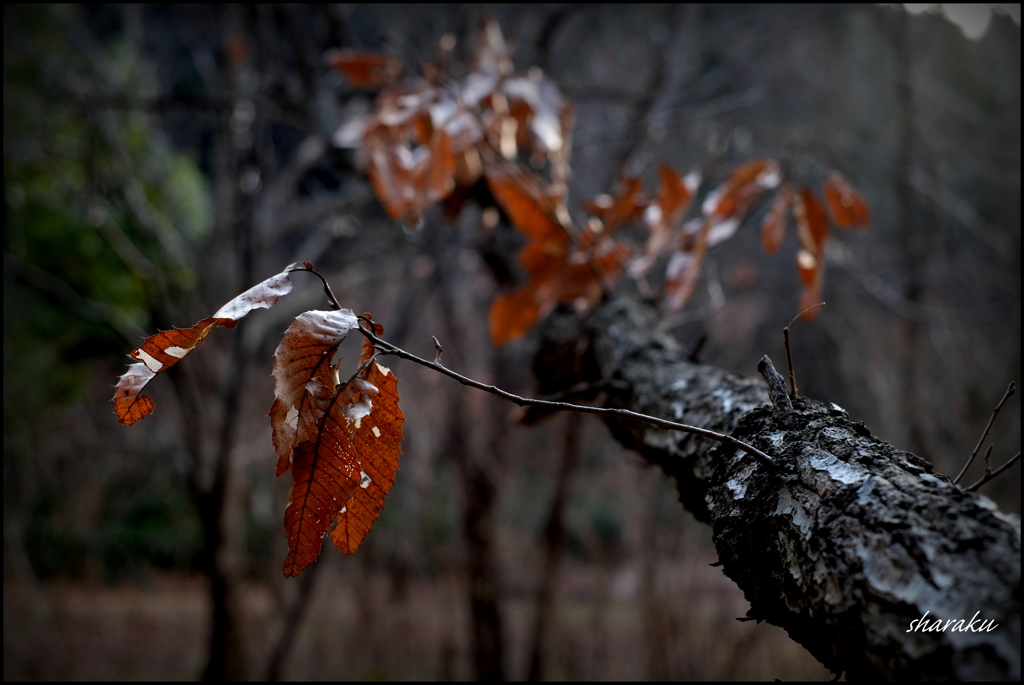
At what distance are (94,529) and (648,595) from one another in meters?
4.47

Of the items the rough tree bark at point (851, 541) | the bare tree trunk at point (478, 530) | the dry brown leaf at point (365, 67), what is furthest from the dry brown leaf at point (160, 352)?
the bare tree trunk at point (478, 530)

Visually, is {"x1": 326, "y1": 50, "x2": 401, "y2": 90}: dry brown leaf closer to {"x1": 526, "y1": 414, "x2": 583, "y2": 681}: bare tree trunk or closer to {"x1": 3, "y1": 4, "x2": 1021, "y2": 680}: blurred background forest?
{"x1": 3, "y1": 4, "x2": 1021, "y2": 680}: blurred background forest

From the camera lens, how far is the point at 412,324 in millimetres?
2498

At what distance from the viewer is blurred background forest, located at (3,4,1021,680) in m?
1.90

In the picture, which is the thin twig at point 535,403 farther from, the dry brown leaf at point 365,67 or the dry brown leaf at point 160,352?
the dry brown leaf at point 365,67

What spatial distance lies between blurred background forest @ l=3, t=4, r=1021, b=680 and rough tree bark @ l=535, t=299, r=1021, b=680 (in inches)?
15.0

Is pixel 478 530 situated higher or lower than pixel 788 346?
lower

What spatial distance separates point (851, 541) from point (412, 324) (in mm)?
2230

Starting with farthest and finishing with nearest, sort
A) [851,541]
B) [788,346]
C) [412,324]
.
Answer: [412,324] → [788,346] → [851,541]

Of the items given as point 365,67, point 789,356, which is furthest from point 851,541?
point 365,67

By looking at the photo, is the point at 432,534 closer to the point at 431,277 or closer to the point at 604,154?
the point at 431,277

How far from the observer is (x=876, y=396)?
3.12 metres

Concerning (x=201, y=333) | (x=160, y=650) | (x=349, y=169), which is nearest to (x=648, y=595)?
(x=349, y=169)

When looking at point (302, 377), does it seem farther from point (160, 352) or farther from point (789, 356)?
point (789, 356)
